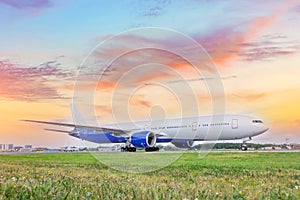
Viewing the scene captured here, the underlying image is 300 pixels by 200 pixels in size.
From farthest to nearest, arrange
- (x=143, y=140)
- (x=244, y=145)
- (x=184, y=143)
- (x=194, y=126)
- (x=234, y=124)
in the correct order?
(x=184, y=143) < (x=194, y=126) < (x=234, y=124) < (x=244, y=145) < (x=143, y=140)

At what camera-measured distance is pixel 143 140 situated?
121ft

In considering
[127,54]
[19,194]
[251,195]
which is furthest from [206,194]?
[127,54]

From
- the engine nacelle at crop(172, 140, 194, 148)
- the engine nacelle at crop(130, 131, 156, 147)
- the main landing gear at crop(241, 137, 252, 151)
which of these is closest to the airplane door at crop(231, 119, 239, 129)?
the main landing gear at crop(241, 137, 252, 151)

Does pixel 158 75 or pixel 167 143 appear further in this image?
pixel 167 143

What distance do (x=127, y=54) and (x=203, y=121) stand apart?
27085 mm

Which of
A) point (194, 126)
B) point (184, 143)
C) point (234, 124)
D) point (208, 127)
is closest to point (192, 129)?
point (194, 126)

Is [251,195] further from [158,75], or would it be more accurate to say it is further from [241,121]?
[241,121]

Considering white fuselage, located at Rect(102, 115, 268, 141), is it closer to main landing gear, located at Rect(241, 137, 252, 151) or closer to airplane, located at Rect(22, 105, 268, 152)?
airplane, located at Rect(22, 105, 268, 152)

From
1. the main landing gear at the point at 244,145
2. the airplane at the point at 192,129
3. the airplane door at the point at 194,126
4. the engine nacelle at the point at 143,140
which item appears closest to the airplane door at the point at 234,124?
the airplane at the point at 192,129

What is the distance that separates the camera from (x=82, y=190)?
566 centimetres

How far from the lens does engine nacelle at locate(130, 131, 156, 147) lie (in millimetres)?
36906

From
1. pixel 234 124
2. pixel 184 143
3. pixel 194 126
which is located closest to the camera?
pixel 234 124

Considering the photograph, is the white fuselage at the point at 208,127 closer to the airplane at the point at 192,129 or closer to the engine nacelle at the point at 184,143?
the airplane at the point at 192,129

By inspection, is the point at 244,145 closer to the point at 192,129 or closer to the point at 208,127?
the point at 208,127
